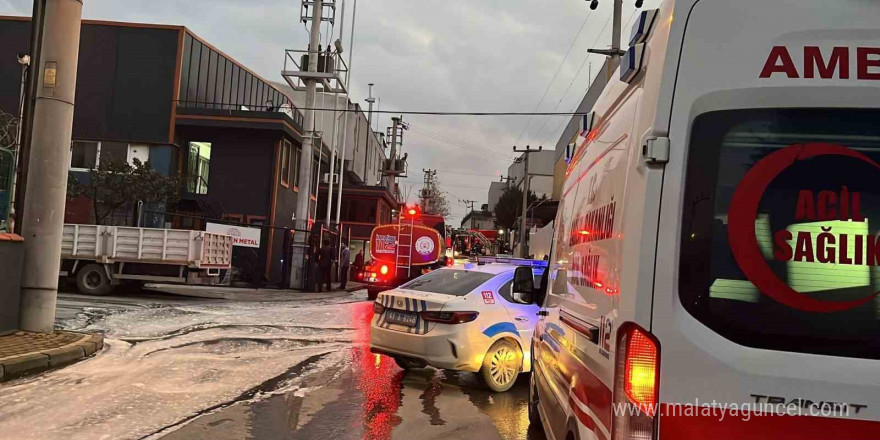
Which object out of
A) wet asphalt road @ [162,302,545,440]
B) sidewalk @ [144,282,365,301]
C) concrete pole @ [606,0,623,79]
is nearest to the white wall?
sidewalk @ [144,282,365,301]

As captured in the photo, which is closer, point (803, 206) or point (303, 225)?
point (803, 206)

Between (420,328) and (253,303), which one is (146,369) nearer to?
(420,328)

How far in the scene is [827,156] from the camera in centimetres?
229

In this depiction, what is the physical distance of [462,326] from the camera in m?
7.56

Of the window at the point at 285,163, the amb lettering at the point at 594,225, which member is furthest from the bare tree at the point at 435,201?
the amb lettering at the point at 594,225

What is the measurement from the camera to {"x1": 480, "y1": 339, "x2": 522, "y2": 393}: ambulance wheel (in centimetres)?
774

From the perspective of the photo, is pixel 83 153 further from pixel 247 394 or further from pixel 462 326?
pixel 462 326

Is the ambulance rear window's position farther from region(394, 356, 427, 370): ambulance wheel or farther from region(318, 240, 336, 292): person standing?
region(318, 240, 336, 292): person standing

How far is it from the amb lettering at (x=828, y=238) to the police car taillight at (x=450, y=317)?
18.0 ft

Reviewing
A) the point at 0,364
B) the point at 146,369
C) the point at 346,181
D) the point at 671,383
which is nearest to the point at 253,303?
the point at 146,369

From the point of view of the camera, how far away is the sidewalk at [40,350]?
23.7 feet

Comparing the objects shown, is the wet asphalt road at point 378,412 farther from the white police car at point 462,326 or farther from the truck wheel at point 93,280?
the truck wheel at point 93,280

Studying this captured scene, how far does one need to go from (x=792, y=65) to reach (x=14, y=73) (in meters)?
31.3

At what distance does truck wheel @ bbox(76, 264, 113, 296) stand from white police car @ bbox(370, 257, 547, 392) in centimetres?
1190
